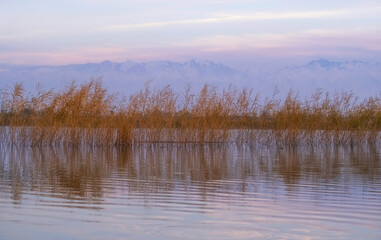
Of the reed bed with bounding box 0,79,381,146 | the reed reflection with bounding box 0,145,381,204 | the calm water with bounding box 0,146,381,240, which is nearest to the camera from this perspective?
the calm water with bounding box 0,146,381,240

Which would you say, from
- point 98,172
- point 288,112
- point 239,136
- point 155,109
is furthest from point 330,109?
point 98,172

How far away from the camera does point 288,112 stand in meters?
22.6

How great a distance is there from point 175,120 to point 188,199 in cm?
1307

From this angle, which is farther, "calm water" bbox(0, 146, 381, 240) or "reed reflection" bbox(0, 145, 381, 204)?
"reed reflection" bbox(0, 145, 381, 204)

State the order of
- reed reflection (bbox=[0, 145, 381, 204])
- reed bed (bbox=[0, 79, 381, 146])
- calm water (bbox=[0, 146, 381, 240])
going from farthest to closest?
reed bed (bbox=[0, 79, 381, 146]) → reed reflection (bbox=[0, 145, 381, 204]) → calm water (bbox=[0, 146, 381, 240])

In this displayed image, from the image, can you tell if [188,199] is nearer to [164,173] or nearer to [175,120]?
[164,173]

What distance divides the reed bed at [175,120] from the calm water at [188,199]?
5.53 meters

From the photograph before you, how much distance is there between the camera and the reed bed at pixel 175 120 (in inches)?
792

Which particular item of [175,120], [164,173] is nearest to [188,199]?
[164,173]

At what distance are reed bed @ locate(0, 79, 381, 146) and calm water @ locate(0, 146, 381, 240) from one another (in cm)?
553

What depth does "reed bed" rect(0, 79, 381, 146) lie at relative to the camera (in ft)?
66.0

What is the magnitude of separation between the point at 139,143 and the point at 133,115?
1.02 m

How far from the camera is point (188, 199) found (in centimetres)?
823

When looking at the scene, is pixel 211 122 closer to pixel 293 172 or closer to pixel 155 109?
pixel 155 109
